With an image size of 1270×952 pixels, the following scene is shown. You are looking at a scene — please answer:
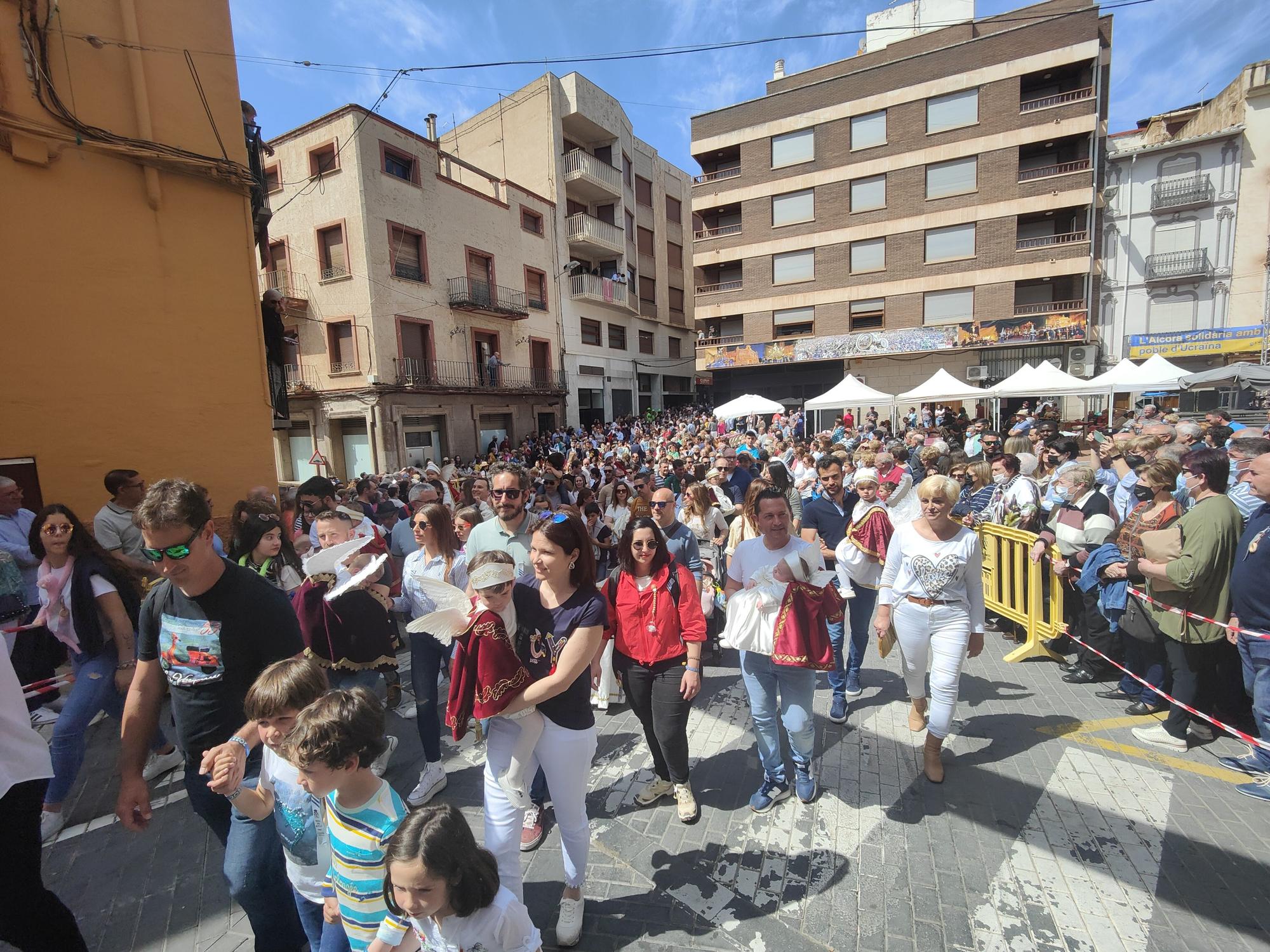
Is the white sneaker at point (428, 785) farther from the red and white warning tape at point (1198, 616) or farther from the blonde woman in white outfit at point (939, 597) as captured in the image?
the red and white warning tape at point (1198, 616)

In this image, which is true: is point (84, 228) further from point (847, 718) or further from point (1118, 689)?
point (1118, 689)

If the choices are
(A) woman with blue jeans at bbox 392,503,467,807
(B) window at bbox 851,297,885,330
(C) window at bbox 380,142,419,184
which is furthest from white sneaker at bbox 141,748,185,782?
(B) window at bbox 851,297,885,330

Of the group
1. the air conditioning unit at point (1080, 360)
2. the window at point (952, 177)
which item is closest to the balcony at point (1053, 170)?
the window at point (952, 177)

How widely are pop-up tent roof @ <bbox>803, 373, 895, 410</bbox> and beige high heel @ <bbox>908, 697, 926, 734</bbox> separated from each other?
1164 cm

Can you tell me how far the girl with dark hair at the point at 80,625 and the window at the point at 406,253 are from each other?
1720 centimetres

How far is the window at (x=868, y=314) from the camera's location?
25.0 meters

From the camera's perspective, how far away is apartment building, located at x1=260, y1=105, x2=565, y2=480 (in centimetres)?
1808

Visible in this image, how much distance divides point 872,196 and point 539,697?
28230 millimetres

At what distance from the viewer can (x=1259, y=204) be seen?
72.4ft

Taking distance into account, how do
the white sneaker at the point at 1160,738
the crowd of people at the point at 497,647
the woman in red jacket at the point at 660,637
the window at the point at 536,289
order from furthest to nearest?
1. the window at the point at 536,289
2. the white sneaker at the point at 1160,738
3. the woman in red jacket at the point at 660,637
4. the crowd of people at the point at 497,647

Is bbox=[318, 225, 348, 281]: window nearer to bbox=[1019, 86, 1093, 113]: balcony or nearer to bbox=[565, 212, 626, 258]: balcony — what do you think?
bbox=[565, 212, 626, 258]: balcony

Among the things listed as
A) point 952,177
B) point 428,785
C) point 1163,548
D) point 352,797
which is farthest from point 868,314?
point 352,797

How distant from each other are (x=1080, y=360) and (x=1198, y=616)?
81.2 feet

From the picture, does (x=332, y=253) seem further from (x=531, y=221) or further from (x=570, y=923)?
(x=570, y=923)
